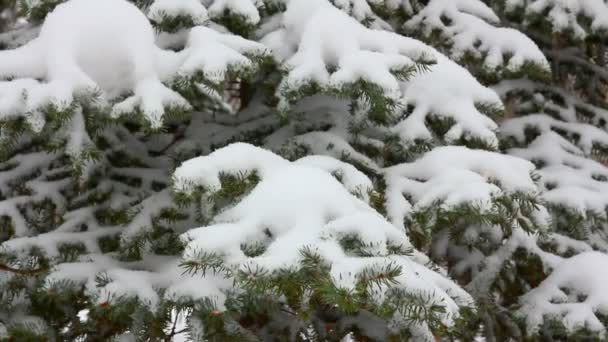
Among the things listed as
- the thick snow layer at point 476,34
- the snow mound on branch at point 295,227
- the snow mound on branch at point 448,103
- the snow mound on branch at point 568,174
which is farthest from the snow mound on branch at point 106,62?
the snow mound on branch at point 568,174

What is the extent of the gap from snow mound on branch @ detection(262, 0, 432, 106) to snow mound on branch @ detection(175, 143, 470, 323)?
1.42 ft

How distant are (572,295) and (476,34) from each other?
1.55 m

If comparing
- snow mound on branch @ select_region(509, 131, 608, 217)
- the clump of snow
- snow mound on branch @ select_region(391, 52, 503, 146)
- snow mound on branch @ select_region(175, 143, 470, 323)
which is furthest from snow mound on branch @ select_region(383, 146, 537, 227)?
the clump of snow

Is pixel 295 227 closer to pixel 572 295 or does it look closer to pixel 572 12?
pixel 572 295

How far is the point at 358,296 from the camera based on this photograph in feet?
6.49

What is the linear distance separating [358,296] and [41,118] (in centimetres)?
140

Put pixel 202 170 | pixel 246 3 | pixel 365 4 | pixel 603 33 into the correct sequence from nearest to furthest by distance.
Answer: pixel 202 170
pixel 246 3
pixel 365 4
pixel 603 33

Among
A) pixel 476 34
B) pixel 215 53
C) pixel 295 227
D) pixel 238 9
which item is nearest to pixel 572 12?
pixel 476 34

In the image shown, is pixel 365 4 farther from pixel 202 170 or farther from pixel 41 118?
pixel 41 118

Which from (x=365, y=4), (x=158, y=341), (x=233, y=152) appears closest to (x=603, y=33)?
(x=365, y=4)

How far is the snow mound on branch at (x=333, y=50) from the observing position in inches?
109

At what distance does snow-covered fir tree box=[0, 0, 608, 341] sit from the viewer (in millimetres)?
2314

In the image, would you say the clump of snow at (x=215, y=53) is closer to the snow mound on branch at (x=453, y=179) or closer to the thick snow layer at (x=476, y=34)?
the snow mound on branch at (x=453, y=179)

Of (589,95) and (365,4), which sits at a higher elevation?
(365,4)
